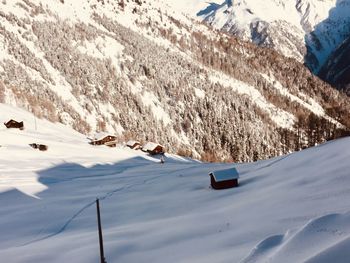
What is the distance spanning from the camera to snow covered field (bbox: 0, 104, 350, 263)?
12.7 m

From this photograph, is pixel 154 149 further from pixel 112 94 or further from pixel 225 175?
pixel 112 94

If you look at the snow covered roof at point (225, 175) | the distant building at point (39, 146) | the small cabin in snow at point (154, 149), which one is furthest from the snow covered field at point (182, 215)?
the small cabin in snow at point (154, 149)

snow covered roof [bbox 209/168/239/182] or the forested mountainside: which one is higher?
the forested mountainside

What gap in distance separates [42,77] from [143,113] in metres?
41.2

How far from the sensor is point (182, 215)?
83.3 ft

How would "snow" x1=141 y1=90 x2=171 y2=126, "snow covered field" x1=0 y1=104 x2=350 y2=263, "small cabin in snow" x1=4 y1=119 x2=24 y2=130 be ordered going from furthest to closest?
"snow" x1=141 y1=90 x2=171 y2=126
"small cabin in snow" x1=4 y1=119 x2=24 y2=130
"snow covered field" x1=0 y1=104 x2=350 y2=263

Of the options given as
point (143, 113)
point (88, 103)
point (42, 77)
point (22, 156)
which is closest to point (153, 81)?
point (143, 113)

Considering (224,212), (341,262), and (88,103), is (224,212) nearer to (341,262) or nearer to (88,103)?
(341,262)

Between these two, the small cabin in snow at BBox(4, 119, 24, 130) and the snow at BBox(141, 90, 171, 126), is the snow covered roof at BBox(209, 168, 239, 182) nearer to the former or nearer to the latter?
the small cabin in snow at BBox(4, 119, 24, 130)

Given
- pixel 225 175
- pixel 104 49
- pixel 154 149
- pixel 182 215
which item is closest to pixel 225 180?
pixel 225 175

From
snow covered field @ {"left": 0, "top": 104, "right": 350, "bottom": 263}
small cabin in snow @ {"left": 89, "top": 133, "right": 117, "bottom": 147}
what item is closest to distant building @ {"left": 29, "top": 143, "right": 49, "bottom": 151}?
snow covered field @ {"left": 0, "top": 104, "right": 350, "bottom": 263}

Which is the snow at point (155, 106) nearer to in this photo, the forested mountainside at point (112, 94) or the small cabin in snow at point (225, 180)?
the forested mountainside at point (112, 94)

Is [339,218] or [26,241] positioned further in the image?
[26,241]

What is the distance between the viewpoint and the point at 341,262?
7.79 metres
